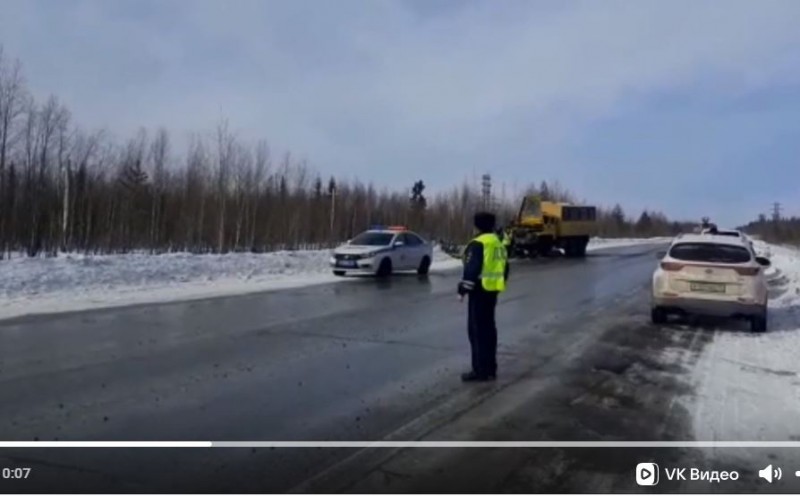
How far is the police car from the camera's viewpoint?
25547mm

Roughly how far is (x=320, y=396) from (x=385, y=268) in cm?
1858

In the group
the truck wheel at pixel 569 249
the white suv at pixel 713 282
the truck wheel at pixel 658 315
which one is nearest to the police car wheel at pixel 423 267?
the truck wheel at pixel 658 315

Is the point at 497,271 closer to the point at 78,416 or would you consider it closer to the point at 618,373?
the point at 618,373

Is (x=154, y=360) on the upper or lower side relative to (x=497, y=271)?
lower

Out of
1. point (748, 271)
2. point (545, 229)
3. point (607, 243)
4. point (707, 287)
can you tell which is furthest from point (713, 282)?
point (607, 243)

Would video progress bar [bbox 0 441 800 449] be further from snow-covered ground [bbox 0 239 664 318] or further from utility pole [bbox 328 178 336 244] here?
utility pole [bbox 328 178 336 244]

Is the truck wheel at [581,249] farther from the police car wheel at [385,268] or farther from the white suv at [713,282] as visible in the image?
the white suv at [713,282]

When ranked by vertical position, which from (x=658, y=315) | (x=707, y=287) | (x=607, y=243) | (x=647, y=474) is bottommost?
(x=647, y=474)

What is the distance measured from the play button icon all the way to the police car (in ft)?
66.1

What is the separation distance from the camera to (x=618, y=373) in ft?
30.5

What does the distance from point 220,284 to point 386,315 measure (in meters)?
8.41

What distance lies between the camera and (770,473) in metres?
5.43

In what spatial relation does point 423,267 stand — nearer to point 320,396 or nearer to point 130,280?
point 130,280

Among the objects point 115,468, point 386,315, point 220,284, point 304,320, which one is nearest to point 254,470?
point 115,468
